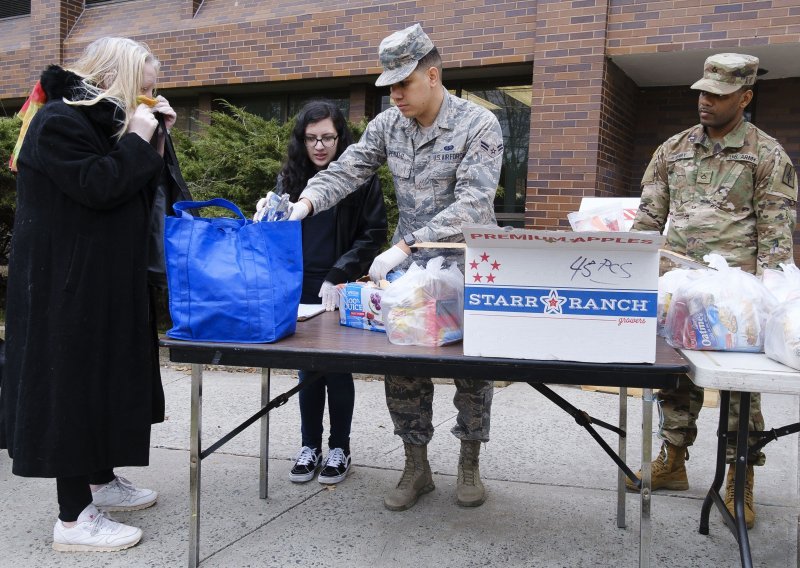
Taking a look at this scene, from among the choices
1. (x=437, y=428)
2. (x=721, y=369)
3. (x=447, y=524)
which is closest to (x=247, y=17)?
(x=437, y=428)

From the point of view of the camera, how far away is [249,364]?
7.20 ft

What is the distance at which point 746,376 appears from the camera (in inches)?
74.2

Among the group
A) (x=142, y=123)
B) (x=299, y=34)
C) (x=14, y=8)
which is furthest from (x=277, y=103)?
(x=142, y=123)

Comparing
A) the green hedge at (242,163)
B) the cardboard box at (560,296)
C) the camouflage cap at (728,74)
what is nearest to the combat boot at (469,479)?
the cardboard box at (560,296)

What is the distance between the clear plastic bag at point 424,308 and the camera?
2223 millimetres

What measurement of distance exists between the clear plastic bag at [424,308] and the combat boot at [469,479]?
944mm

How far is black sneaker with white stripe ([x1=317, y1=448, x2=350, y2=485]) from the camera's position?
132 inches

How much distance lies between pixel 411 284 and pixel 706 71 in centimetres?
170

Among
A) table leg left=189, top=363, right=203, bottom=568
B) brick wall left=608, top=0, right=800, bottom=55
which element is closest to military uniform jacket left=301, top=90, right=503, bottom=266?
table leg left=189, top=363, right=203, bottom=568

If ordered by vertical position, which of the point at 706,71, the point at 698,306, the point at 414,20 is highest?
the point at 414,20

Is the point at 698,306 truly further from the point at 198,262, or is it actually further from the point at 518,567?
the point at 198,262

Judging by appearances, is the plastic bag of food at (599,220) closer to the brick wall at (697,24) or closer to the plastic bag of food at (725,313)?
the plastic bag of food at (725,313)

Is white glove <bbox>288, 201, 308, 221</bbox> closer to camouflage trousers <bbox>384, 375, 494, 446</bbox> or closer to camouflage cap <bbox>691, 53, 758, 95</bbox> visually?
camouflage trousers <bbox>384, 375, 494, 446</bbox>

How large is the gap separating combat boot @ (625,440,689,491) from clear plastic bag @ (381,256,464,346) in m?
1.59
